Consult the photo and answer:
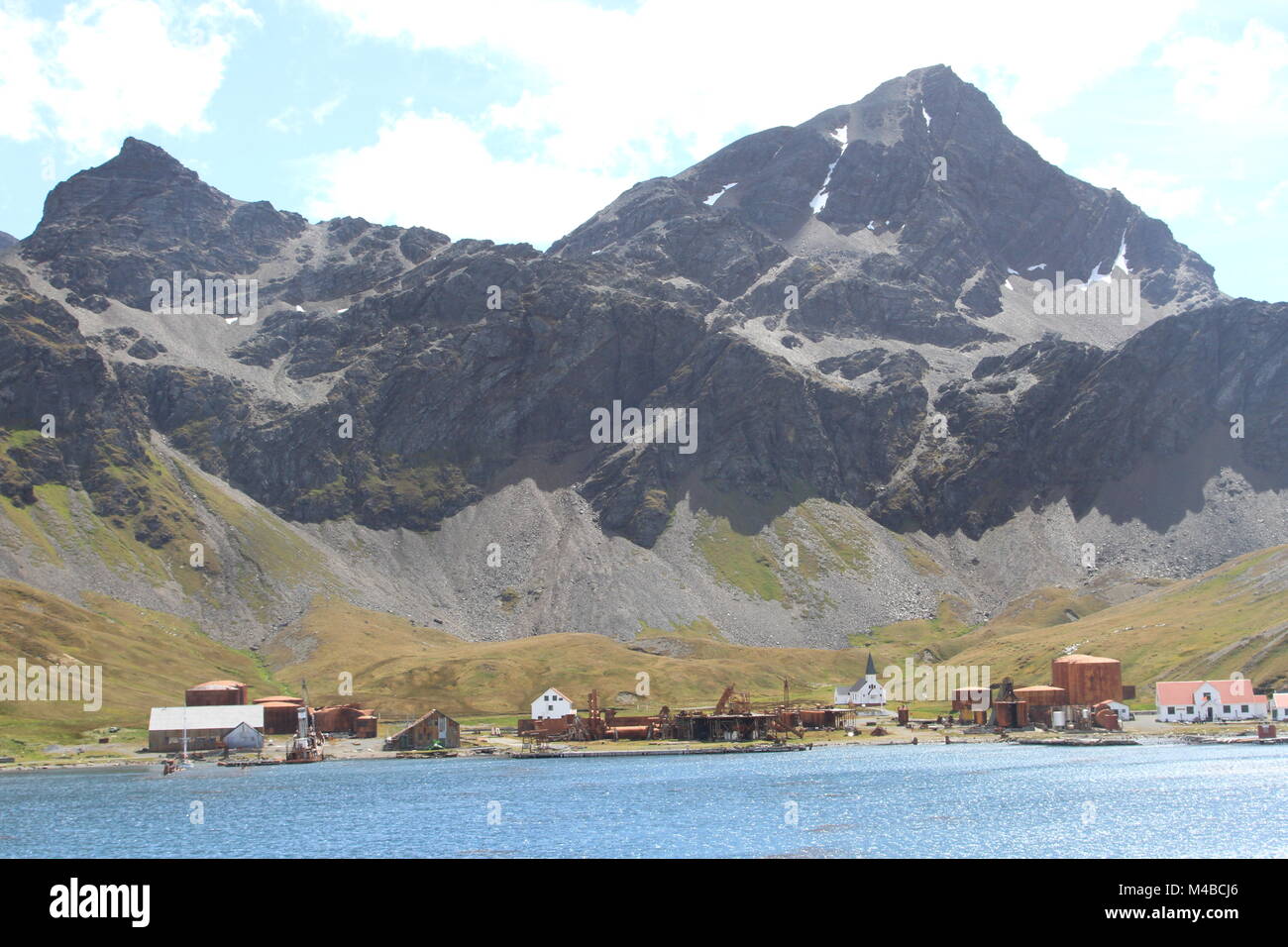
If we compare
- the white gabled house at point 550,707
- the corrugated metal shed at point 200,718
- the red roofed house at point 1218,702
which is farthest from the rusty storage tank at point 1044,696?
the corrugated metal shed at point 200,718

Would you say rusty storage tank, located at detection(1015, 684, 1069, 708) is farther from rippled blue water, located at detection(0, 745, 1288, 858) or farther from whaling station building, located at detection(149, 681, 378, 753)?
whaling station building, located at detection(149, 681, 378, 753)

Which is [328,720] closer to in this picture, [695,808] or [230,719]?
[230,719]

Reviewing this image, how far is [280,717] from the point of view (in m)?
168

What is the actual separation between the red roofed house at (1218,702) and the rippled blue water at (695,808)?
76.5 feet

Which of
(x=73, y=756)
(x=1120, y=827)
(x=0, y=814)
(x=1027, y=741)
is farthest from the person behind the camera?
(x=1027, y=741)

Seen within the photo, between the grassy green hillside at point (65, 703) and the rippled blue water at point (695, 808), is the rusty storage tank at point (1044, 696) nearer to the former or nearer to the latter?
the rippled blue water at point (695, 808)

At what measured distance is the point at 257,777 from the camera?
124m

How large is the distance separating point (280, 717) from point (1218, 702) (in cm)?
12173

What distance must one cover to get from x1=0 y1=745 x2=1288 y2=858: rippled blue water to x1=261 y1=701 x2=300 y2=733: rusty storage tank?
100 feet

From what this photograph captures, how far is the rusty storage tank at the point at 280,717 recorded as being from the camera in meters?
167

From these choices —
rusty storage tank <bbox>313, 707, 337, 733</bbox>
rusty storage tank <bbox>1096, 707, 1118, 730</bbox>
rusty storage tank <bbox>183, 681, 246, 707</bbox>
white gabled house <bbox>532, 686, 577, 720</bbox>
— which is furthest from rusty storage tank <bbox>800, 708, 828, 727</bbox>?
rusty storage tank <bbox>183, 681, 246, 707</bbox>
